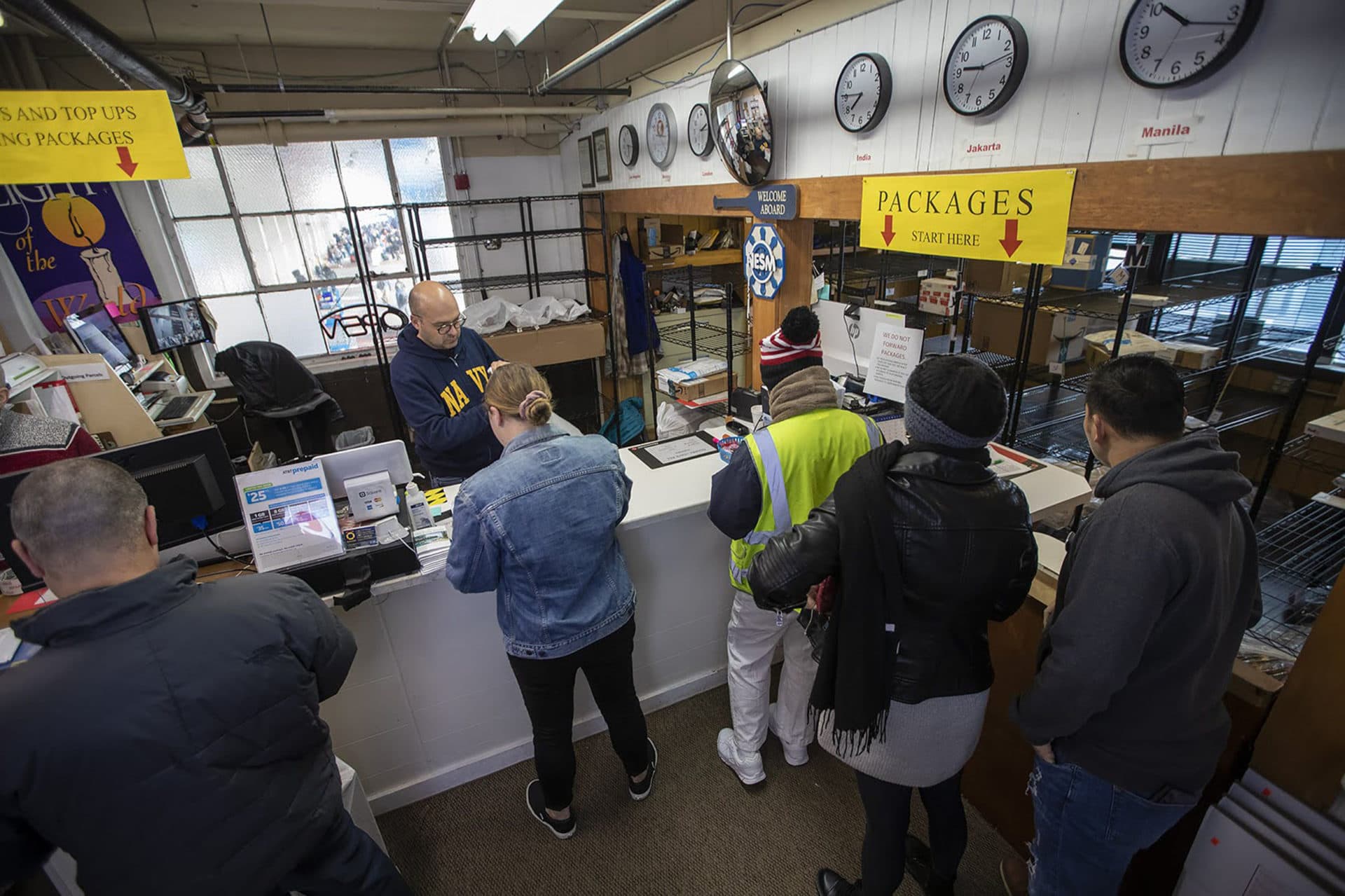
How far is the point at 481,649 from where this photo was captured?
2.09 metres

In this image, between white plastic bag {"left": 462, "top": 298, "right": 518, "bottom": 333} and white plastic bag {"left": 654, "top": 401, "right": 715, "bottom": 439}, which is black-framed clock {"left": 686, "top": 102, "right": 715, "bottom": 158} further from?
white plastic bag {"left": 462, "top": 298, "right": 518, "bottom": 333}

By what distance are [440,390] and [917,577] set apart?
210 centimetres

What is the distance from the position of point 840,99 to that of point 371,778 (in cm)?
293

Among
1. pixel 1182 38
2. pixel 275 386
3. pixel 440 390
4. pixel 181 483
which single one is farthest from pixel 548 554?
pixel 275 386

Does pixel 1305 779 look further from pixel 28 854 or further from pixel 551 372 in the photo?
pixel 551 372

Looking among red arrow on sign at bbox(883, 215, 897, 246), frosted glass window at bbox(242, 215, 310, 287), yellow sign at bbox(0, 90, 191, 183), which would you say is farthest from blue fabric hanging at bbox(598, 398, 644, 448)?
yellow sign at bbox(0, 90, 191, 183)

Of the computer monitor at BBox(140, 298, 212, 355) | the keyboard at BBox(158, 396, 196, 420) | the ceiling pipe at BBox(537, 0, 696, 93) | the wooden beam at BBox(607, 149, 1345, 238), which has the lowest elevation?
the keyboard at BBox(158, 396, 196, 420)

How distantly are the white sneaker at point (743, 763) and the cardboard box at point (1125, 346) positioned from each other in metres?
1.97

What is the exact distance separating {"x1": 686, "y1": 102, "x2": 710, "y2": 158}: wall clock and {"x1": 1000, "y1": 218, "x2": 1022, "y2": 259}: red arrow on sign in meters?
1.65

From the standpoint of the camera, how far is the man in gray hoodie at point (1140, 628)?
3.42ft

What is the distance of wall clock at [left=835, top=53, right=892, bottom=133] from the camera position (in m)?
1.96

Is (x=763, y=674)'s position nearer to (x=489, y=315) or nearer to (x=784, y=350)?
(x=784, y=350)

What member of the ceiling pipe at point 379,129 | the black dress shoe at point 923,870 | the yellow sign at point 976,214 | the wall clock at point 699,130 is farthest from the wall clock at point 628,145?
the black dress shoe at point 923,870

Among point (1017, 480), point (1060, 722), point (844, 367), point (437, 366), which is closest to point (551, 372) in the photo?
point (437, 366)
